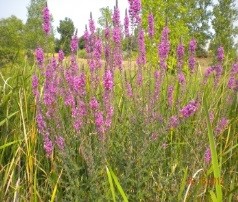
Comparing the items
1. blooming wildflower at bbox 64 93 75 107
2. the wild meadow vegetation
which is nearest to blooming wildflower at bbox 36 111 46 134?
the wild meadow vegetation

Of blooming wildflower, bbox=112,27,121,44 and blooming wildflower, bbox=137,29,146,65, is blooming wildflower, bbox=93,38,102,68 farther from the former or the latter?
blooming wildflower, bbox=137,29,146,65

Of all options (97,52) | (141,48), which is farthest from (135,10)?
(97,52)

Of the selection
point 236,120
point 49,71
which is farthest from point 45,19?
point 236,120

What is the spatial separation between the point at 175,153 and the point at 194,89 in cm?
178

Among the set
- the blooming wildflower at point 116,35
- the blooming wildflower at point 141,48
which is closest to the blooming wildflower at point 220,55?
the blooming wildflower at point 141,48

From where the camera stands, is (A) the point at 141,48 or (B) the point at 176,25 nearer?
(A) the point at 141,48

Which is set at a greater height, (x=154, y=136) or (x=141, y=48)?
(x=141, y=48)

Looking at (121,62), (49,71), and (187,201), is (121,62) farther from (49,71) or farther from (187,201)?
(187,201)

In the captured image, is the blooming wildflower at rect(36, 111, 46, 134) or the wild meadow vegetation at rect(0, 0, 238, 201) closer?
the wild meadow vegetation at rect(0, 0, 238, 201)

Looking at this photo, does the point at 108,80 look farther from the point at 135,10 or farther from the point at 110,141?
the point at 135,10

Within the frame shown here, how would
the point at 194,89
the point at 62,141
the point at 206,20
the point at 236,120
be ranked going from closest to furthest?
the point at 62,141 → the point at 236,120 → the point at 194,89 → the point at 206,20

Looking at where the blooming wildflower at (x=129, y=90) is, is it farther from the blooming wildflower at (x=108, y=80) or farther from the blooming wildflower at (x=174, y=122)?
the blooming wildflower at (x=108, y=80)

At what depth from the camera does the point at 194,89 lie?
15.2 ft

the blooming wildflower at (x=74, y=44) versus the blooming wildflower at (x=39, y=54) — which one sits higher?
the blooming wildflower at (x=74, y=44)
